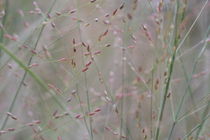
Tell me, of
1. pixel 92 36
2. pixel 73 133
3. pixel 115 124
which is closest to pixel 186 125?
pixel 115 124

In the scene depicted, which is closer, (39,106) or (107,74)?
(39,106)

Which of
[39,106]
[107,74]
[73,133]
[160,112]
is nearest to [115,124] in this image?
[73,133]

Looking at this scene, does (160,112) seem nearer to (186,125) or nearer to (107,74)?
(186,125)

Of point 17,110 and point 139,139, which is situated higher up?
point 17,110

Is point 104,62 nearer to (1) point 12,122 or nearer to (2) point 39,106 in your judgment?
(2) point 39,106

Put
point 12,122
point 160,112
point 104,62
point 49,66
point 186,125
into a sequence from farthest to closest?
point 104,62
point 49,66
point 12,122
point 186,125
point 160,112

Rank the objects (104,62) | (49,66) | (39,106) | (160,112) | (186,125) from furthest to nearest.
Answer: (104,62) < (49,66) < (39,106) < (186,125) < (160,112)

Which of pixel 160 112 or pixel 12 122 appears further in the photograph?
pixel 12 122

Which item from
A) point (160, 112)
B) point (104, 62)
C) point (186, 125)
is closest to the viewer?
point (160, 112)

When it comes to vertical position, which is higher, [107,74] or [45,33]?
[45,33]

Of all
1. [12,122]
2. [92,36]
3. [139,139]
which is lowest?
[139,139]
